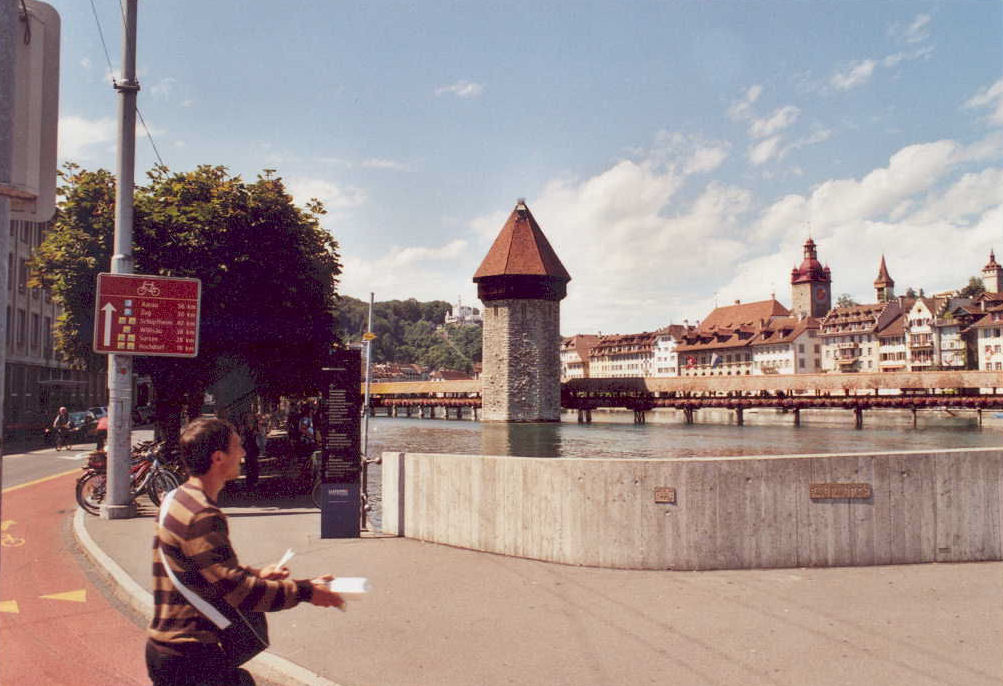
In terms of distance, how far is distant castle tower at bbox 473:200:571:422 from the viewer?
79.4 m

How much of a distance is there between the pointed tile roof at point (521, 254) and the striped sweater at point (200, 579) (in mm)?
79649

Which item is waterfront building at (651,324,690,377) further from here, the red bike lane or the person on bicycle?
the red bike lane

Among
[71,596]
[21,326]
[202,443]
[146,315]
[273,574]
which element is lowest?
[71,596]

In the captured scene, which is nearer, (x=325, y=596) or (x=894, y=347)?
(x=325, y=596)

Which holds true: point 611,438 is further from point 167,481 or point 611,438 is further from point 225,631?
point 225,631

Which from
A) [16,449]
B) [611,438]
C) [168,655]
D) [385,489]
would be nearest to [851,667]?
[168,655]

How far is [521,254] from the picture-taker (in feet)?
279

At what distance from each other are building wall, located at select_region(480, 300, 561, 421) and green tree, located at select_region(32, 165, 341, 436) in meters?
61.6

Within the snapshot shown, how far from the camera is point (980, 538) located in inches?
319

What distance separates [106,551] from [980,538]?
32.2ft

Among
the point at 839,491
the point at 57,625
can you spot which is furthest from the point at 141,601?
the point at 839,491

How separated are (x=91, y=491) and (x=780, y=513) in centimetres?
1040

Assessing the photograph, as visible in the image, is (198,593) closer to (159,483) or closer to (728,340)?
(159,483)

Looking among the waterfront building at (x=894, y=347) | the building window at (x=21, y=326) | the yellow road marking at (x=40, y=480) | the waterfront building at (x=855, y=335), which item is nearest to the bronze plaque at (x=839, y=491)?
the yellow road marking at (x=40, y=480)
